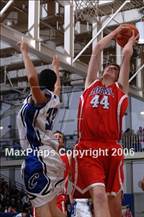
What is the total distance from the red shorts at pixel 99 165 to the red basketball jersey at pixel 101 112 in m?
0.08

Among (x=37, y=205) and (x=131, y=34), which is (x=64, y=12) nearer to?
(x=131, y=34)

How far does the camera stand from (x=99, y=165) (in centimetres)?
370

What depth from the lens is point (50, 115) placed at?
388 centimetres

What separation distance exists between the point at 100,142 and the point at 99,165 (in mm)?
198

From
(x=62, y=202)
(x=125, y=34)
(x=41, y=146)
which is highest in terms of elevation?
(x=125, y=34)

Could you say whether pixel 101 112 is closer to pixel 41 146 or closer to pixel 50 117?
pixel 50 117

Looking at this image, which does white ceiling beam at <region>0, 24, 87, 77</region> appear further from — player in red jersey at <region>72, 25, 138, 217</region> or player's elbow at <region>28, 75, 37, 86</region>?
player's elbow at <region>28, 75, 37, 86</region>

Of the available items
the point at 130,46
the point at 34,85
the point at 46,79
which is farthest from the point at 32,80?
the point at 130,46

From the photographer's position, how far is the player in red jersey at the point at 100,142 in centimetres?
368

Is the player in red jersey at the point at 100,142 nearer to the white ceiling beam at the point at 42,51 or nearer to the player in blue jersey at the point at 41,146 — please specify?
the player in blue jersey at the point at 41,146

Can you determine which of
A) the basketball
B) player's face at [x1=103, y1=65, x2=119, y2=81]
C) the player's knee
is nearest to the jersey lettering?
player's face at [x1=103, y1=65, x2=119, y2=81]

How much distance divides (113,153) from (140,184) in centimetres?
166

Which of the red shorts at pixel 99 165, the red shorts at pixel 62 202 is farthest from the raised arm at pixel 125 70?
the red shorts at pixel 62 202

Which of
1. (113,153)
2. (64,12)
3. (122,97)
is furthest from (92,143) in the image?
(64,12)
